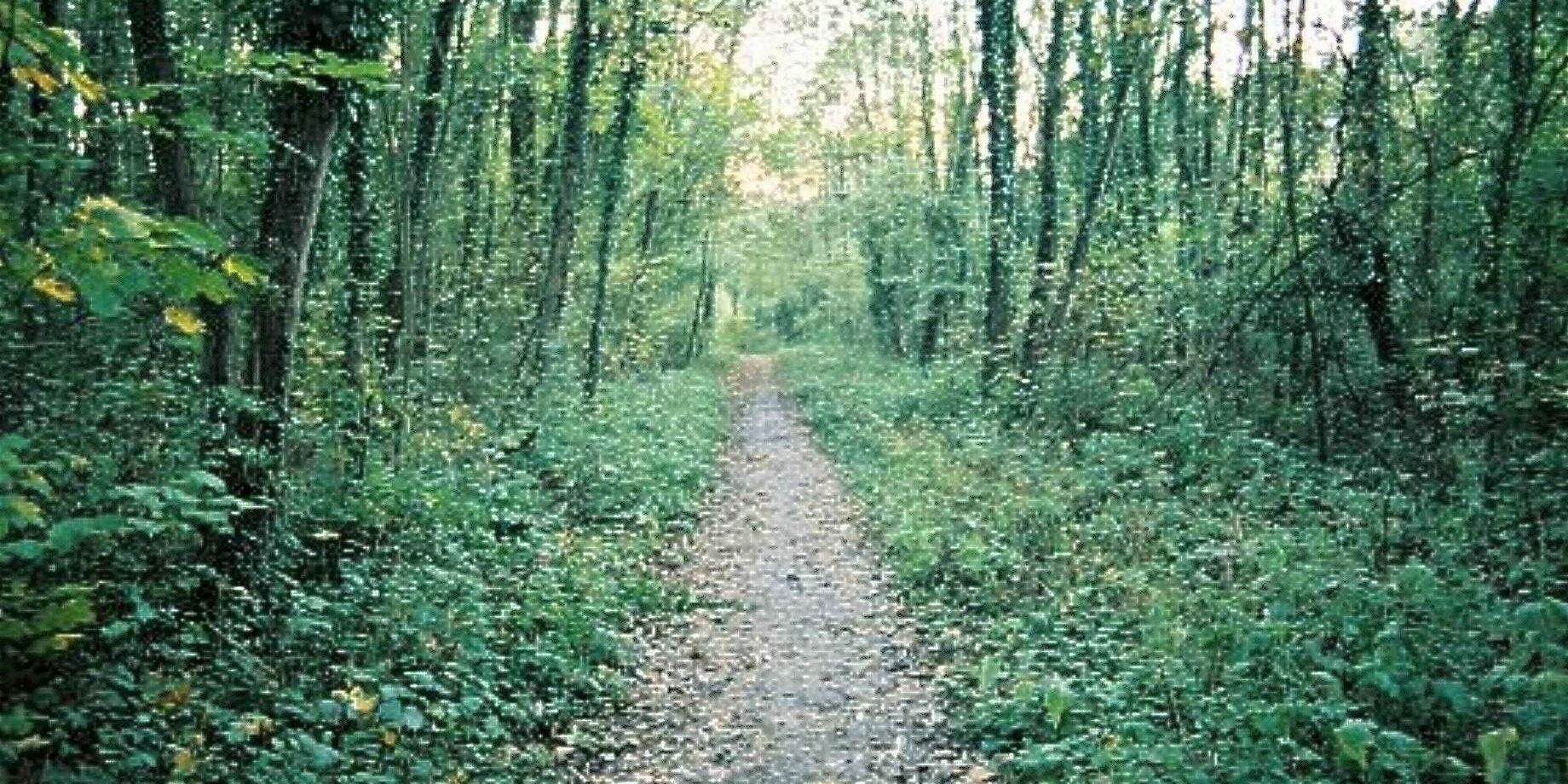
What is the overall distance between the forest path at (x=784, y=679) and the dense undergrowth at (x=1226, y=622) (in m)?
0.41

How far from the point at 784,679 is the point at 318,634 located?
3592 mm

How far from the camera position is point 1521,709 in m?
5.12

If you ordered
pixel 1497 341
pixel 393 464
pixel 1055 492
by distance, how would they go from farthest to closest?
pixel 1055 492 → pixel 393 464 → pixel 1497 341

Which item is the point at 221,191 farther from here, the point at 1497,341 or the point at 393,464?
the point at 1497,341

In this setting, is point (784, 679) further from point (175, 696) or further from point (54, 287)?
point (54, 287)

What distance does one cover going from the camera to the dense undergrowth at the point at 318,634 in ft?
16.0

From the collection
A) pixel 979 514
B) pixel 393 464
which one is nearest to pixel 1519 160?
pixel 979 514

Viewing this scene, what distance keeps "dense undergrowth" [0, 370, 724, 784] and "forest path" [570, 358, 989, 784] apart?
22.5 inches

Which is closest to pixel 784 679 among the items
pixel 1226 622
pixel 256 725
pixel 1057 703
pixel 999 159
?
pixel 1057 703

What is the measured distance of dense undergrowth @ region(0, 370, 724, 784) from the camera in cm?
488

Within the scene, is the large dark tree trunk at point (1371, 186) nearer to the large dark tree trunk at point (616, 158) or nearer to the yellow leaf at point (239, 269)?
the yellow leaf at point (239, 269)

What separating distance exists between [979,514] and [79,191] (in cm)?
902

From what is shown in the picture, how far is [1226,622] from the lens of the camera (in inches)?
293

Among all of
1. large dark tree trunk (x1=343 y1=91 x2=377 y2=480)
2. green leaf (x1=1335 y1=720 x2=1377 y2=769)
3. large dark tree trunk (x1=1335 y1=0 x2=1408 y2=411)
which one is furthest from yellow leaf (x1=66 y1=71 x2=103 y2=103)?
large dark tree trunk (x1=1335 y1=0 x2=1408 y2=411)
